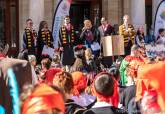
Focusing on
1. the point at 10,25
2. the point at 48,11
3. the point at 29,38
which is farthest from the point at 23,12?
the point at 29,38

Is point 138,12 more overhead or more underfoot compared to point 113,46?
more overhead

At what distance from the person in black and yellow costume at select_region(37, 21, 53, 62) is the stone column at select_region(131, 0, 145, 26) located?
456 cm

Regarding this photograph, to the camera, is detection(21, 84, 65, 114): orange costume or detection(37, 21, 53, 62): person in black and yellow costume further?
detection(37, 21, 53, 62): person in black and yellow costume

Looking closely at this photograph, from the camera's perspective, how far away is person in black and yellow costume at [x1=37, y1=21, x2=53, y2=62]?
646 inches

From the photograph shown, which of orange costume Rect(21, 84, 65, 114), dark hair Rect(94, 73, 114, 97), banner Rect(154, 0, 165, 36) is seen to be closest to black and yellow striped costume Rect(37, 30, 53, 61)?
banner Rect(154, 0, 165, 36)

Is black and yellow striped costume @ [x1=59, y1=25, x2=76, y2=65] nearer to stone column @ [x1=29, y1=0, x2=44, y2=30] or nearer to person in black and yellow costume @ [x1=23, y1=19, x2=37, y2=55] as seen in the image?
person in black and yellow costume @ [x1=23, y1=19, x2=37, y2=55]

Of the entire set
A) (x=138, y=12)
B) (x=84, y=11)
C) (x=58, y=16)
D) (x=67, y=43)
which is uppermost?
(x=84, y=11)

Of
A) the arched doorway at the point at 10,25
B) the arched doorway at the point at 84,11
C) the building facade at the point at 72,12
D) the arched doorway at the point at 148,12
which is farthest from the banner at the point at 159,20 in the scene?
the arched doorway at the point at 10,25

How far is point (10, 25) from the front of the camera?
1961 centimetres

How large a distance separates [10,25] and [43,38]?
3491 mm

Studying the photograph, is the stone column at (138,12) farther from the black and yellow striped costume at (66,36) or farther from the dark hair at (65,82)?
the dark hair at (65,82)

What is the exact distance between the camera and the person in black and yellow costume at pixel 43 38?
16.4 metres

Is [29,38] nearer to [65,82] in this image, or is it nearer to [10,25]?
[10,25]

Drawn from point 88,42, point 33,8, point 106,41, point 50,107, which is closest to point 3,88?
point 50,107
